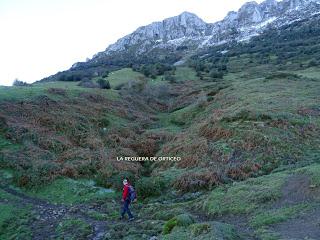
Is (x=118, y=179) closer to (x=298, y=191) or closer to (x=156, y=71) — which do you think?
(x=298, y=191)

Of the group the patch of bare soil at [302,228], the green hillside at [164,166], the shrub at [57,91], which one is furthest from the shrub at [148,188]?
the shrub at [57,91]

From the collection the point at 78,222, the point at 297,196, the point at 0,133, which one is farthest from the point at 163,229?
the point at 0,133

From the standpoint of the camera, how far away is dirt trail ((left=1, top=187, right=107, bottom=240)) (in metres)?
18.9

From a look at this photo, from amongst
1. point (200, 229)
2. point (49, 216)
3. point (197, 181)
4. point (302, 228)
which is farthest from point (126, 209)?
point (302, 228)

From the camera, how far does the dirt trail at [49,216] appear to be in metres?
18.9

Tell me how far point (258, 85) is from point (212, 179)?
29091 mm

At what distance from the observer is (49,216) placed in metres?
21.1

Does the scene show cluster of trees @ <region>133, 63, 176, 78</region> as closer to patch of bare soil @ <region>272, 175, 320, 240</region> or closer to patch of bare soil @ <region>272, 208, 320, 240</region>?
patch of bare soil @ <region>272, 175, 320, 240</region>

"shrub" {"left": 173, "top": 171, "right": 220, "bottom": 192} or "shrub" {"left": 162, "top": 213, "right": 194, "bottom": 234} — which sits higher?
"shrub" {"left": 162, "top": 213, "right": 194, "bottom": 234}

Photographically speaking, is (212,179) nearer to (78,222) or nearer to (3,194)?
(78,222)

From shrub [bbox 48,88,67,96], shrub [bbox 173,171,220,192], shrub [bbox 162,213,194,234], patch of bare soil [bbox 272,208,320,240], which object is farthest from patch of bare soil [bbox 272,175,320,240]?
shrub [bbox 48,88,67,96]

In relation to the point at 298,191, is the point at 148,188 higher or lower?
lower

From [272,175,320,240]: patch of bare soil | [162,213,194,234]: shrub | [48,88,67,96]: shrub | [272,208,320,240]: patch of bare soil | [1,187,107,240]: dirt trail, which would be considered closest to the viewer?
[272,208,320,240]: patch of bare soil

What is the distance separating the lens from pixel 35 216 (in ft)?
68.6
